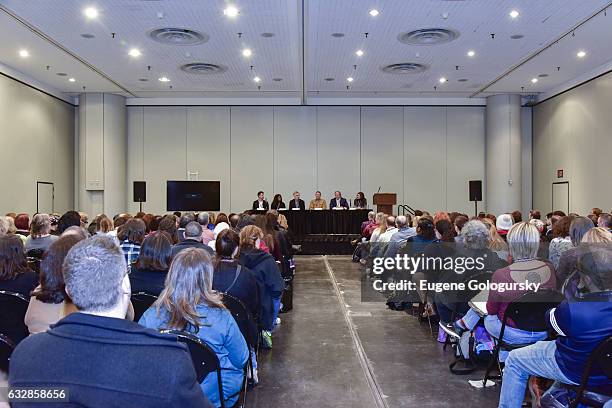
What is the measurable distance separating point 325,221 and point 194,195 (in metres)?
4.68

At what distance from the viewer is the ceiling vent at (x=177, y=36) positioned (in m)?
10.1

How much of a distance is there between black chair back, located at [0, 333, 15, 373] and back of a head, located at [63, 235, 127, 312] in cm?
105

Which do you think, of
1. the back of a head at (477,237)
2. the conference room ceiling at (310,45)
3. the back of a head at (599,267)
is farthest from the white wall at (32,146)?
the back of a head at (599,267)

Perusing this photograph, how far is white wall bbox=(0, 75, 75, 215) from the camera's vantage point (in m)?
12.6

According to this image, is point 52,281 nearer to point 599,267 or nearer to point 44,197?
point 599,267

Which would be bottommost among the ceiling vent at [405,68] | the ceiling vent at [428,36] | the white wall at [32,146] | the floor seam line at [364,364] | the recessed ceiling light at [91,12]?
the floor seam line at [364,364]

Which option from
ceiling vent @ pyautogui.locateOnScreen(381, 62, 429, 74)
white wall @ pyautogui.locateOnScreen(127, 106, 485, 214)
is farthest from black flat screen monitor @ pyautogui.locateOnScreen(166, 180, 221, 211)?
ceiling vent @ pyautogui.locateOnScreen(381, 62, 429, 74)

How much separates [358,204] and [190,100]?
6750mm

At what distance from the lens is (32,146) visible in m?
13.8

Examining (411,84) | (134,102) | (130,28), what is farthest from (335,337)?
(134,102)

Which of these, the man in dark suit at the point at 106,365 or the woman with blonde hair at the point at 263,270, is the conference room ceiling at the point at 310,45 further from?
the man in dark suit at the point at 106,365

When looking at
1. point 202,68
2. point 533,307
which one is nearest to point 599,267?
point 533,307

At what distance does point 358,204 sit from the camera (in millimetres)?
14266

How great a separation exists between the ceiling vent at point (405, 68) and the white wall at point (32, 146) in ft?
31.0
